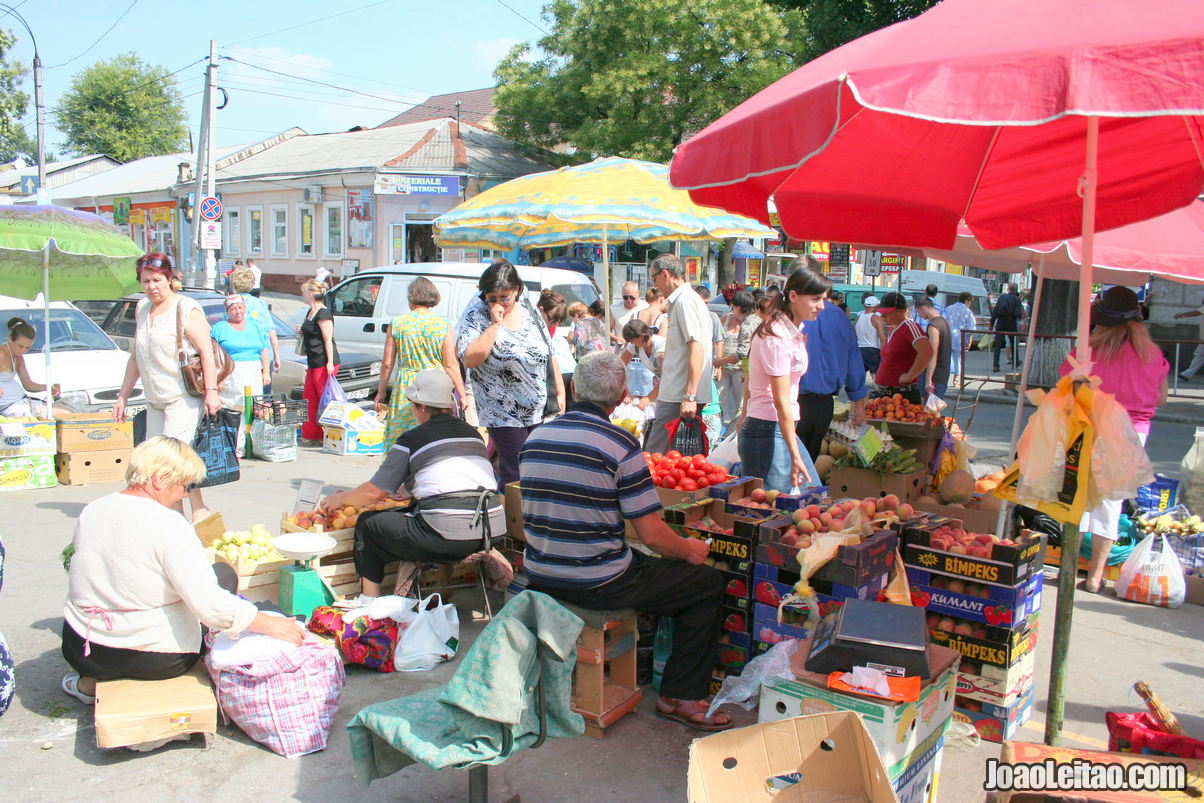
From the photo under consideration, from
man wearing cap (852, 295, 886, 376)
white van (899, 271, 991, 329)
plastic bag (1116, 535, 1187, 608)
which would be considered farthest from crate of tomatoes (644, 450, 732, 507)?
white van (899, 271, 991, 329)

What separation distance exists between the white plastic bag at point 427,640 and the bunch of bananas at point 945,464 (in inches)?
154

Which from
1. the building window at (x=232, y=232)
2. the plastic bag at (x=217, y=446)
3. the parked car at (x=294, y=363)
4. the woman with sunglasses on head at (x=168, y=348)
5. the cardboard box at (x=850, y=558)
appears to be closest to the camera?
the cardboard box at (x=850, y=558)

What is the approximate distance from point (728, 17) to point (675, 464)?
22.7 m

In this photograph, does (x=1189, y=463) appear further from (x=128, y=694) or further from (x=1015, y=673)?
(x=128, y=694)

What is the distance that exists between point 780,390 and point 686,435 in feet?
5.05

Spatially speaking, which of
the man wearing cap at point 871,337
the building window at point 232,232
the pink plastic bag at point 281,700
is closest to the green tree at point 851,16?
the man wearing cap at point 871,337

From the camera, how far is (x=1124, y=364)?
5.67 meters

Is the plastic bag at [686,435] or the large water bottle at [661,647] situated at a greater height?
the plastic bag at [686,435]

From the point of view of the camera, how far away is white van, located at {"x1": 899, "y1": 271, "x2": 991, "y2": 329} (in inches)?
1112

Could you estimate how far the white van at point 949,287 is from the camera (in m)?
28.2

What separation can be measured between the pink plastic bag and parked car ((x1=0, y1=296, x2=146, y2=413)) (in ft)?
21.6

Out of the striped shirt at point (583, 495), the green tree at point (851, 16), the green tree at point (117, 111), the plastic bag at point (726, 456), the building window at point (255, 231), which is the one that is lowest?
the plastic bag at point (726, 456)

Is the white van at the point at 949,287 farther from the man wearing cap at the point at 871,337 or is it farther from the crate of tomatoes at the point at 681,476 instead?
the crate of tomatoes at the point at 681,476

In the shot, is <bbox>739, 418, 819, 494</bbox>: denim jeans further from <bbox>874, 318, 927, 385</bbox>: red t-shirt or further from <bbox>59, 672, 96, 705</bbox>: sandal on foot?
<bbox>59, 672, 96, 705</bbox>: sandal on foot
